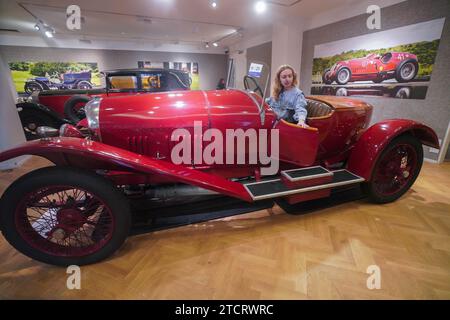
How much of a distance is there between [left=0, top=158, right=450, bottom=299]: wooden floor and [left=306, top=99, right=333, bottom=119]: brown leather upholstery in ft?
3.52

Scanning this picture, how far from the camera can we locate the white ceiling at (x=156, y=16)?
199 inches

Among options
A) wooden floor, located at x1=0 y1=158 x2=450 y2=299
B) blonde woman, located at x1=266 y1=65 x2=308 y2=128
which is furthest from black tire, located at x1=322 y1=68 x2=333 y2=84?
wooden floor, located at x1=0 y1=158 x2=450 y2=299

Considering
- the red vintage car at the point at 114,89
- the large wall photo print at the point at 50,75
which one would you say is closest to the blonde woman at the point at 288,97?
the red vintage car at the point at 114,89

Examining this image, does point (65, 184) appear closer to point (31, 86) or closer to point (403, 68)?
point (403, 68)

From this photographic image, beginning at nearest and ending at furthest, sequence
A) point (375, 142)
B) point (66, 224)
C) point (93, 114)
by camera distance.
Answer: point (66, 224), point (93, 114), point (375, 142)

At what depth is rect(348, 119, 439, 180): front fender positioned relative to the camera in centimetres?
217

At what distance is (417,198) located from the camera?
2533 mm

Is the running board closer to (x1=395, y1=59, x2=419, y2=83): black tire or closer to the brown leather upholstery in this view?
the brown leather upholstery

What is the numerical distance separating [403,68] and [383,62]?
17.4 inches

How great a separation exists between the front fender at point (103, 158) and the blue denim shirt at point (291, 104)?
40.8 inches

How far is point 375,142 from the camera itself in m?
2.20

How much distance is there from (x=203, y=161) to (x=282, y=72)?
1297 millimetres

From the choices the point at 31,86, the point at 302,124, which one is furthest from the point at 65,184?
the point at 31,86

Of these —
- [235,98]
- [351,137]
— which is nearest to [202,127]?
[235,98]
